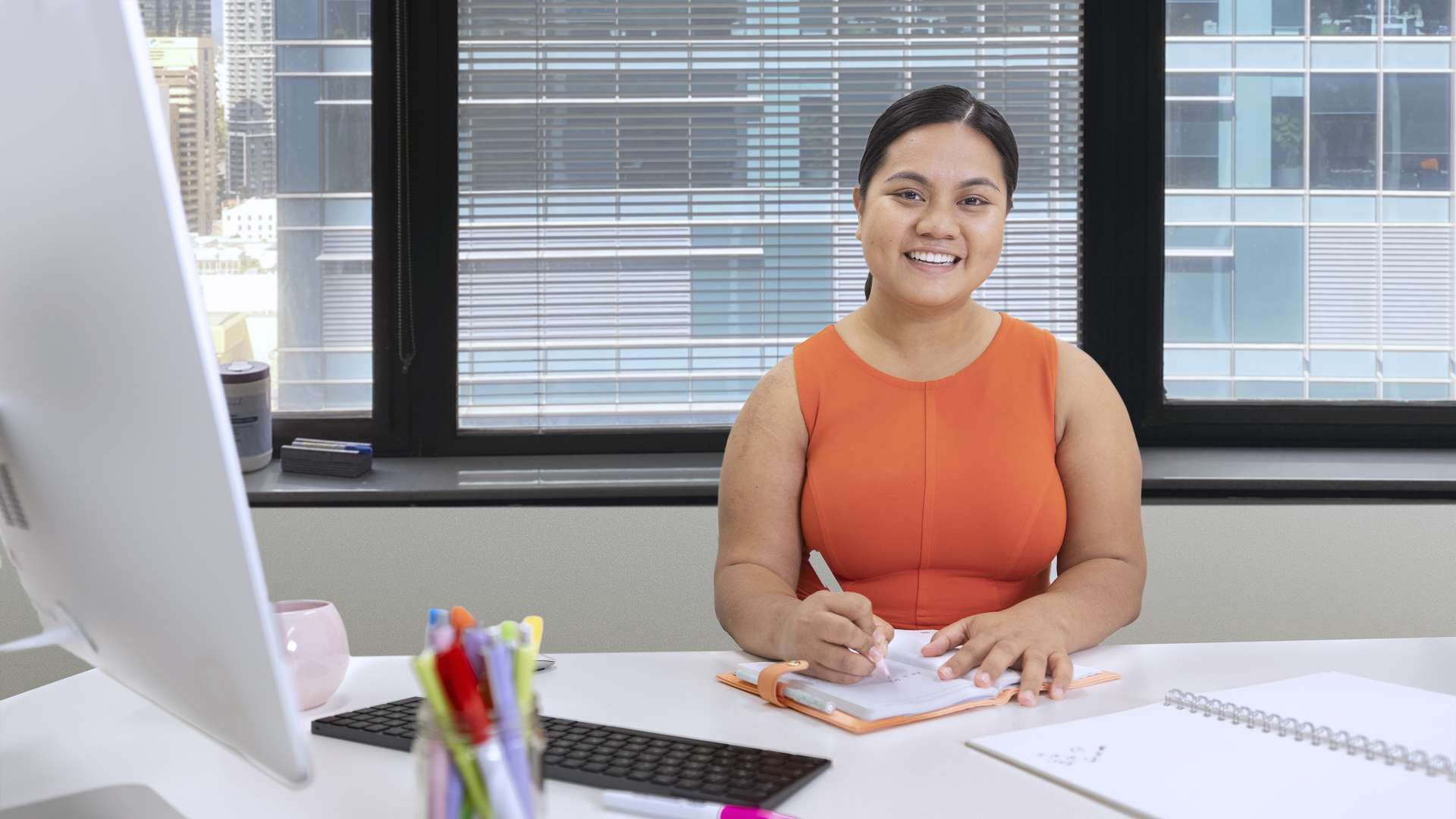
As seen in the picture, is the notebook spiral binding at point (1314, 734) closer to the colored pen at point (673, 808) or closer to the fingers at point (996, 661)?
the fingers at point (996, 661)

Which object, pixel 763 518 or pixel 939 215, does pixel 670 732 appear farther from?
pixel 939 215

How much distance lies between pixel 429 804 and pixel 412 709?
0.48 metres

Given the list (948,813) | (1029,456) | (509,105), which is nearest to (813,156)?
(509,105)

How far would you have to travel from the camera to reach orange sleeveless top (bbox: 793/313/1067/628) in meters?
→ 1.57

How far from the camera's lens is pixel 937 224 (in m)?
1.59

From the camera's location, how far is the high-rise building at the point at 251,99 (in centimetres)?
255

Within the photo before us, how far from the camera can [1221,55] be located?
2.65 meters

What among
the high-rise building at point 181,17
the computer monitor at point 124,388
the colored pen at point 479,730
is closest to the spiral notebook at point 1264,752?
the colored pen at point 479,730

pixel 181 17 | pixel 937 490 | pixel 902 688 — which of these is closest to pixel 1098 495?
pixel 937 490

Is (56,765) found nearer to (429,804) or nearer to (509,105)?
(429,804)

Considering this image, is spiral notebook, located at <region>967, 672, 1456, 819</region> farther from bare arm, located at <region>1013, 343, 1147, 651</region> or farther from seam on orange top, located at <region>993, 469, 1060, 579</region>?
seam on orange top, located at <region>993, 469, 1060, 579</region>

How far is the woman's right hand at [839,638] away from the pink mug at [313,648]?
0.40 m

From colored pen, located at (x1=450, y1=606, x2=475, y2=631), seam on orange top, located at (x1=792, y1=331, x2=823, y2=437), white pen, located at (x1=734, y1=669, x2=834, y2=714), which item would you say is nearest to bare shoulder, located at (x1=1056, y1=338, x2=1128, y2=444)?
seam on orange top, located at (x1=792, y1=331, x2=823, y2=437)

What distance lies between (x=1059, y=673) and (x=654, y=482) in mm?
1324
